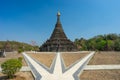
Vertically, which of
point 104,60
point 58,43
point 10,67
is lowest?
point 104,60

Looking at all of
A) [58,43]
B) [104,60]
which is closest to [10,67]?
[104,60]

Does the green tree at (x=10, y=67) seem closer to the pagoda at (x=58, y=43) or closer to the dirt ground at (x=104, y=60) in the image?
the dirt ground at (x=104, y=60)

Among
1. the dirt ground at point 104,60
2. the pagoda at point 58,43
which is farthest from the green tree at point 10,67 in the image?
the pagoda at point 58,43

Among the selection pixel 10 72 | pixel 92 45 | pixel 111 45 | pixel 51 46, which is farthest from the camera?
pixel 92 45

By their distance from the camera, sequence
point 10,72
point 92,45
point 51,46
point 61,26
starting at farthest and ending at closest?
1. point 92,45
2. point 61,26
3. point 51,46
4. point 10,72

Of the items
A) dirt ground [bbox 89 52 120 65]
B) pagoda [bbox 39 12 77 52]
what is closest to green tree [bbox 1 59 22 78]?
dirt ground [bbox 89 52 120 65]

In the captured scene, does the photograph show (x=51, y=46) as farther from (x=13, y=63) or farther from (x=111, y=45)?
(x=13, y=63)

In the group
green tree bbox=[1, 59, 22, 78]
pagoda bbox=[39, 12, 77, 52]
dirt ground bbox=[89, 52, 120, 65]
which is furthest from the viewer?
pagoda bbox=[39, 12, 77, 52]

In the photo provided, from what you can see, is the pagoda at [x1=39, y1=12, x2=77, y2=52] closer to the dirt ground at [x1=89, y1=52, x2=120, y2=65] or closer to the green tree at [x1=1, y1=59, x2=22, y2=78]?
the dirt ground at [x1=89, y1=52, x2=120, y2=65]

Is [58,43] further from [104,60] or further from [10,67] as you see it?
[10,67]

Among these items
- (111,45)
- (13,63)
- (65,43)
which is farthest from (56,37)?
(13,63)

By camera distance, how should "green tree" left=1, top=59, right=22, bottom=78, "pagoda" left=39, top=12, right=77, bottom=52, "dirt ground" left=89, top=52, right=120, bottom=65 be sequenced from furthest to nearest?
"pagoda" left=39, top=12, right=77, bottom=52
"dirt ground" left=89, top=52, right=120, bottom=65
"green tree" left=1, top=59, right=22, bottom=78

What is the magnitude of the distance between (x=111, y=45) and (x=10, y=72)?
53821mm

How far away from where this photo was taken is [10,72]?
1266 centimetres
